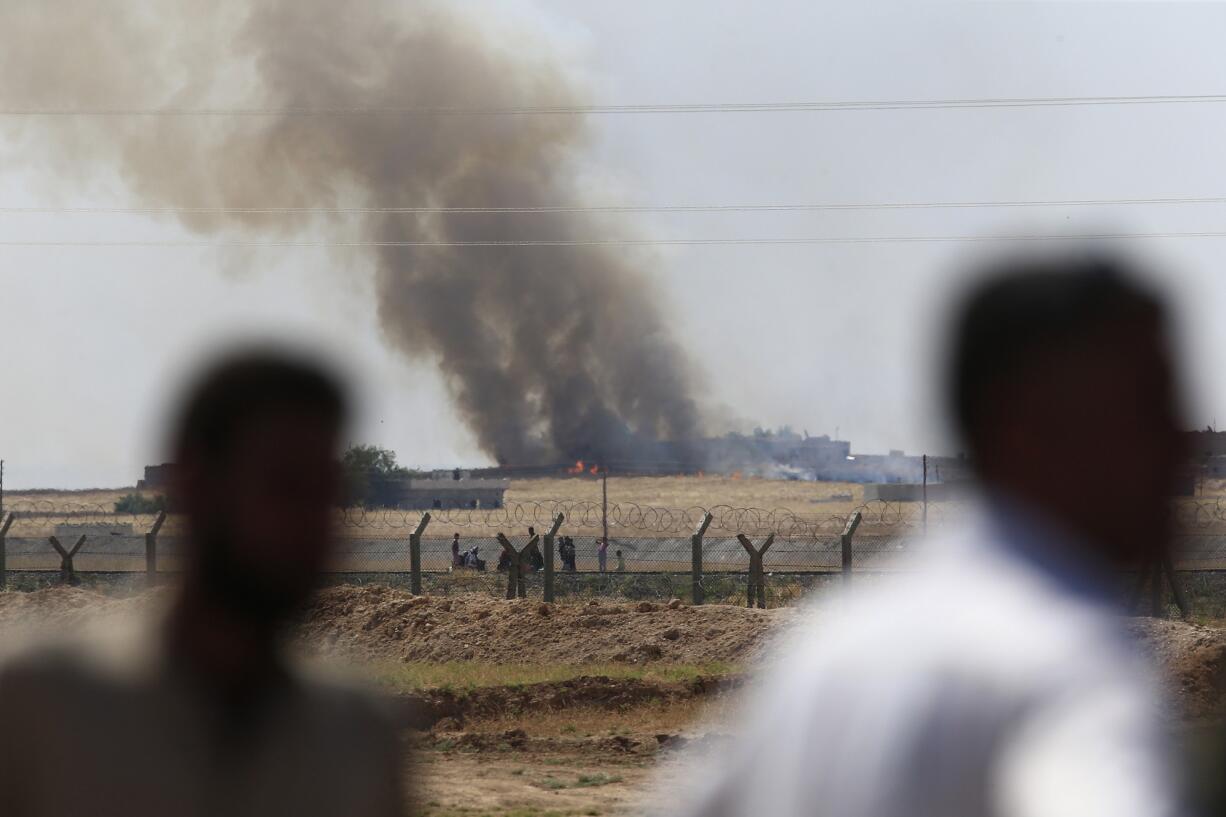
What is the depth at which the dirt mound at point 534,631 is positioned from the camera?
17.5 m

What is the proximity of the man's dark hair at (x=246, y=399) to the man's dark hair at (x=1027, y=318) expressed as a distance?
1.17 meters

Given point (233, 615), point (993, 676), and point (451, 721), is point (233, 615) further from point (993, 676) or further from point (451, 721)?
point (451, 721)

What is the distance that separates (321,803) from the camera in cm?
245

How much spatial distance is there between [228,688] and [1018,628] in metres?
1.36

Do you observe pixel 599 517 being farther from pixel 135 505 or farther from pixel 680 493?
pixel 135 505

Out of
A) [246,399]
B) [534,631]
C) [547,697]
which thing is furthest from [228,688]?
[534,631]

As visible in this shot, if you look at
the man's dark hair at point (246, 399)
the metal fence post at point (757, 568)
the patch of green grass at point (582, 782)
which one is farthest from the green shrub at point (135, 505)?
the man's dark hair at point (246, 399)

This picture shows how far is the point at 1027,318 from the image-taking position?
195cm

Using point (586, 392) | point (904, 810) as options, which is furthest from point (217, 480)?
point (586, 392)

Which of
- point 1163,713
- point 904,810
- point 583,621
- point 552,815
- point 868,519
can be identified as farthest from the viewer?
point 868,519

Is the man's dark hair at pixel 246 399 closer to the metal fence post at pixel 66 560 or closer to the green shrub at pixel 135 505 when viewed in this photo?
the metal fence post at pixel 66 560

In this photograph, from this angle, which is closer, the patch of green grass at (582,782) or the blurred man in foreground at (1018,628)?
the blurred man in foreground at (1018,628)

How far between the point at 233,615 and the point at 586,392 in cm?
9134

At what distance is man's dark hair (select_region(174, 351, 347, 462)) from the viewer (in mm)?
2598
